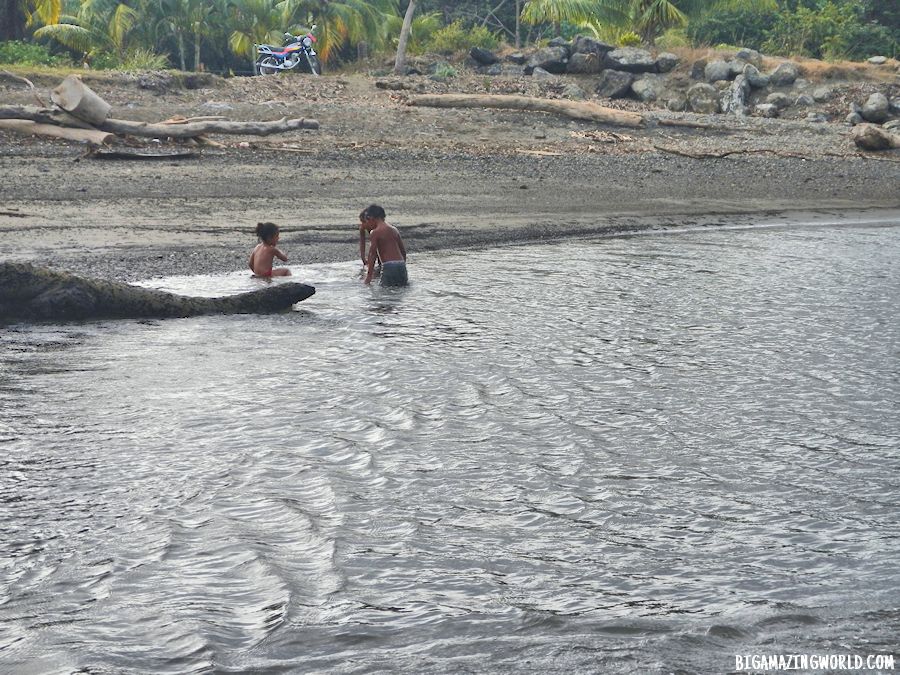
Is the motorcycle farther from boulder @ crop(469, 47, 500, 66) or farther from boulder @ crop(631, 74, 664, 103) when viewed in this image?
boulder @ crop(631, 74, 664, 103)

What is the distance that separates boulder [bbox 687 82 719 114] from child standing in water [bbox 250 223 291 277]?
20491 millimetres

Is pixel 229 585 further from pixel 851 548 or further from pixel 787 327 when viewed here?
pixel 787 327

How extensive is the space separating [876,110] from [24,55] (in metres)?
21.1

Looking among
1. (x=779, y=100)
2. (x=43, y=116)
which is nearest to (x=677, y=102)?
(x=779, y=100)

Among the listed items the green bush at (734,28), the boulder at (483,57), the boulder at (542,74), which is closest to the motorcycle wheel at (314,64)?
the boulder at (483,57)

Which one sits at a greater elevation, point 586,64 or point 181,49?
point 181,49

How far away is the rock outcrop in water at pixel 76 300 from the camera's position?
8.88 metres

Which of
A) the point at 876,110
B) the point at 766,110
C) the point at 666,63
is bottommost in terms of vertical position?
the point at 876,110

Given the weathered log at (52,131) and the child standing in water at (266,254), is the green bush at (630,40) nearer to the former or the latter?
the weathered log at (52,131)

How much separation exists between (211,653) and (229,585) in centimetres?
61

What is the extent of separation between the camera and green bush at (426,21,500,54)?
34.8 metres

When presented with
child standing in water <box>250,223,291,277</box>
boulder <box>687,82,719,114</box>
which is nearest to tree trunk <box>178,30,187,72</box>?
boulder <box>687,82,719,114</box>

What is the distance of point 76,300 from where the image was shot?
898cm

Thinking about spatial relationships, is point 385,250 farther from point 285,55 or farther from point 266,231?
point 285,55
